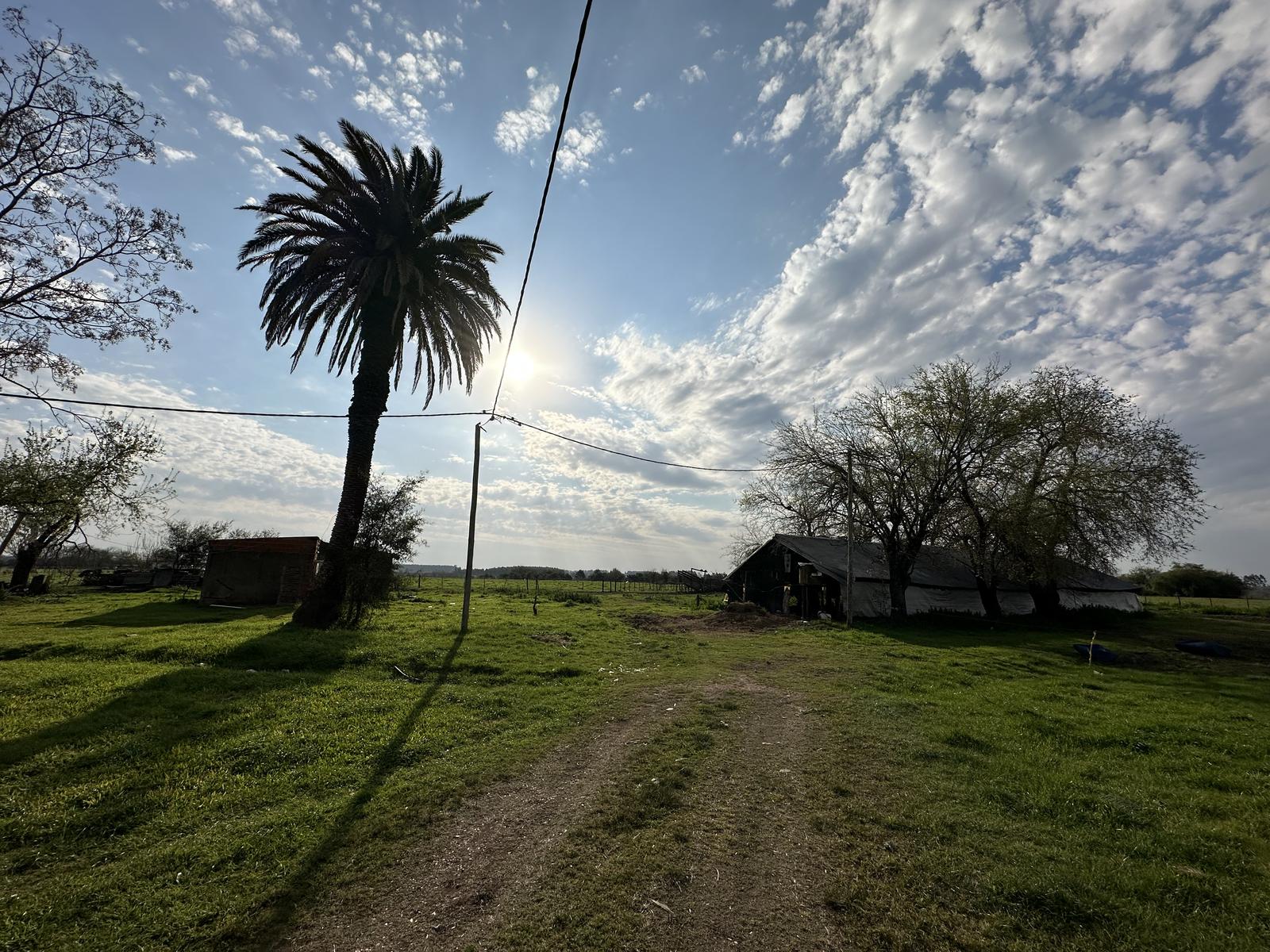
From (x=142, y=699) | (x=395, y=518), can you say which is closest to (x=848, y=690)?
(x=142, y=699)

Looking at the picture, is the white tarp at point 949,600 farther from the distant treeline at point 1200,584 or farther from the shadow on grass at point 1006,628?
the distant treeline at point 1200,584

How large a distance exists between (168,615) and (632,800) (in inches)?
1060

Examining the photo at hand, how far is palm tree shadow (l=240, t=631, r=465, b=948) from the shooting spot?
13.4 ft

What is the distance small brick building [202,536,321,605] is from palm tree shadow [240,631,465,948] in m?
25.1

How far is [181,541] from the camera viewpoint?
4778 cm

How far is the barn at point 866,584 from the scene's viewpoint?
3045 cm

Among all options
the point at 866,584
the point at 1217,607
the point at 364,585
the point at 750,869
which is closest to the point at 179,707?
the point at 364,585

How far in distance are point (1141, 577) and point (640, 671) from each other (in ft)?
203

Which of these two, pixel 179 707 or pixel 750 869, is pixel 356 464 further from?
pixel 750 869

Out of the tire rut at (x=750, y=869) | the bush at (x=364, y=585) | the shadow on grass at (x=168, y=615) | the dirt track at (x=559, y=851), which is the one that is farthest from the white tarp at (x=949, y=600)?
the shadow on grass at (x=168, y=615)

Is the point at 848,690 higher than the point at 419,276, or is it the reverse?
the point at 419,276

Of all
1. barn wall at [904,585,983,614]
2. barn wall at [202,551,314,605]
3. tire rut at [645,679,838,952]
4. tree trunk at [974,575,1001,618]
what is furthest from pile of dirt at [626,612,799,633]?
barn wall at [202,551,314,605]

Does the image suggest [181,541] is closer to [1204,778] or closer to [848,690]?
[848,690]

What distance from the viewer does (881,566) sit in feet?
107
